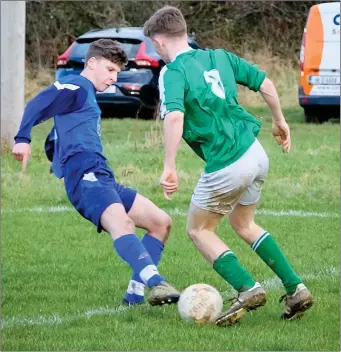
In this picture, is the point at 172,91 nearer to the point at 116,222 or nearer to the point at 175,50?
the point at 175,50

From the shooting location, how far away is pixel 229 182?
5852 mm

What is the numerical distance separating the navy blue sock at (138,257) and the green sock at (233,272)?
35cm

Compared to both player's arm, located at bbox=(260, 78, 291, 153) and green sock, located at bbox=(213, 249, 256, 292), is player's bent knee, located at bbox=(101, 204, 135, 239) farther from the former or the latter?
player's arm, located at bbox=(260, 78, 291, 153)

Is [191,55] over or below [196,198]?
over

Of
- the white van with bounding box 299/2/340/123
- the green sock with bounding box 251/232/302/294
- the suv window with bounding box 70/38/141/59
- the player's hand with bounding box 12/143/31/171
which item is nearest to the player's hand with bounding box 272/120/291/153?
the green sock with bounding box 251/232/302/294

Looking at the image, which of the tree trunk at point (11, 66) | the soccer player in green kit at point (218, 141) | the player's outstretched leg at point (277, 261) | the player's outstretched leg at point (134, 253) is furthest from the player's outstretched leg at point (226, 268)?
the tree trunk at point (11, 66)

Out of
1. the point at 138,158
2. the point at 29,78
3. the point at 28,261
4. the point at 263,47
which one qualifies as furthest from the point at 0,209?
the point at 263,47

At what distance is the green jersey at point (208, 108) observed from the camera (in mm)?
5855

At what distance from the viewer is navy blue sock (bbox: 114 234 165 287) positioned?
5938 millimetres

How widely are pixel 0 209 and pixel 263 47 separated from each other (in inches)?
720

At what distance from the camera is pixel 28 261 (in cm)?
783

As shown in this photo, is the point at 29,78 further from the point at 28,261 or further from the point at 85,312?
the point at 85,312

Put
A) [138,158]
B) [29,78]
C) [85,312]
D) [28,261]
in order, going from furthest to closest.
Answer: [29,78] → [138,158] → [28,261] → [85,312]

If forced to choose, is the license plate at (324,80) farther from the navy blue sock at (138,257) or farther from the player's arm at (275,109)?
the navy blue sock at (138,257)
